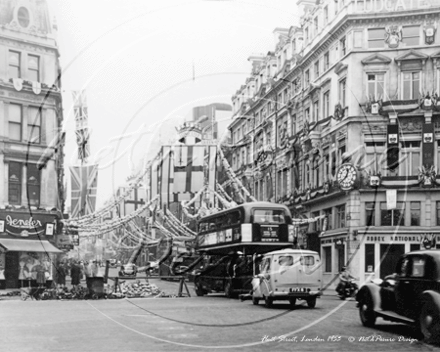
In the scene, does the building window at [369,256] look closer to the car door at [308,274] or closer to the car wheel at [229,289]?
the car wheel at [229,289]

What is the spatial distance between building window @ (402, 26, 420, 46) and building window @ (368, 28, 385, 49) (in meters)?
1.36

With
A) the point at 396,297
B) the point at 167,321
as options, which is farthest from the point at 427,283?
the point at 167,321

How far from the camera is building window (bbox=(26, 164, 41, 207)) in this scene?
736 cm

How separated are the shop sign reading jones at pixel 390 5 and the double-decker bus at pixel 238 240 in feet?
38.6

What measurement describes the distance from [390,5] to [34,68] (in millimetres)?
28247

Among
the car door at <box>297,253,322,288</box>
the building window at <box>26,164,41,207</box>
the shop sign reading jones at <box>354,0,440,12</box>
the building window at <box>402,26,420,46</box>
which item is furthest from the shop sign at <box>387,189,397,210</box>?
the building window at <box>26,164,41,207</box>

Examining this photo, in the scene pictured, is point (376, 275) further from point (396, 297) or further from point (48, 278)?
point (396, 297)

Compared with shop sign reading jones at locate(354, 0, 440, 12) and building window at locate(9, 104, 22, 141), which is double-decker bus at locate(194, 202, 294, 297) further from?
building window at locate(9, 104, 22, 141)

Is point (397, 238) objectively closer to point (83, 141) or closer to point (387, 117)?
point (387, 117)

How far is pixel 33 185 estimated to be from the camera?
7770 mm

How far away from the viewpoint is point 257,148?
9812 millimetres

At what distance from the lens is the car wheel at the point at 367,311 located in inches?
535

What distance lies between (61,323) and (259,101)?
24.4 feet

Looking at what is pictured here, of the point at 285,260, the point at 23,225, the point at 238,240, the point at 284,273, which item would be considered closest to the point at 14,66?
the point at 23,225
